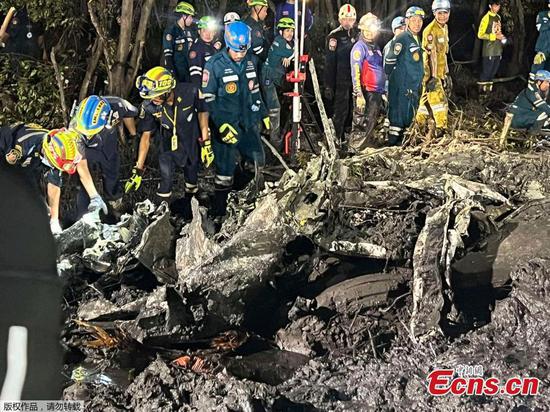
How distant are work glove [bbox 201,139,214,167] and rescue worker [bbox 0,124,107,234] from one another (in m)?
0.95

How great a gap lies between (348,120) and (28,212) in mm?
4134

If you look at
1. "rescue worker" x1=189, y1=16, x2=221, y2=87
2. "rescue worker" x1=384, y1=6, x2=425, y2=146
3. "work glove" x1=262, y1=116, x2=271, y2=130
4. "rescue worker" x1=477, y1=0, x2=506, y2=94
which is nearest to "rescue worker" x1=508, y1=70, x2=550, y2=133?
"rescue worker" x1=477, y1=0, x2=506, y2=94

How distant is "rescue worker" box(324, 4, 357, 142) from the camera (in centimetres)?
543

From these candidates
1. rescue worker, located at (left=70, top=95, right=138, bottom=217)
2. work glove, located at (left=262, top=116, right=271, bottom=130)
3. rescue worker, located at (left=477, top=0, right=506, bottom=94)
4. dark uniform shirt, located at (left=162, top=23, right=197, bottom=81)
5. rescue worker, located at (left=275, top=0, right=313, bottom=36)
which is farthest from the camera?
rescue worker, located at (left=477, top=0, right=506, bottom=94)

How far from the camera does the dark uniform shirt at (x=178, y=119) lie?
13.8 ft

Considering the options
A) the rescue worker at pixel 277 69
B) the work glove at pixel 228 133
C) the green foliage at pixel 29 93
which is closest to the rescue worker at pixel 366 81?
the rescue worker at pixel 277 69

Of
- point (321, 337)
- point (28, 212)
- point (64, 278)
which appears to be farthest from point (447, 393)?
point (64, 278)

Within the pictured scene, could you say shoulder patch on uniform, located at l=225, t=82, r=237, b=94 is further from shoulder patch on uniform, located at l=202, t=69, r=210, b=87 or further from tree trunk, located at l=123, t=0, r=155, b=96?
tree trunk, located at l=123, t=0, r=155, b=96

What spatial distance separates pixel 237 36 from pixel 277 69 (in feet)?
2.25

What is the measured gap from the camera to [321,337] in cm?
338

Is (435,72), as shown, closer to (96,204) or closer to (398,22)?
A: (398,22)

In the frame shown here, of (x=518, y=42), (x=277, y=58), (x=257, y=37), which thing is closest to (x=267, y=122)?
(x=277, y=58)

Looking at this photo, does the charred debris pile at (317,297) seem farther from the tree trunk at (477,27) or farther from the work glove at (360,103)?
the tree trunk at (477,27)

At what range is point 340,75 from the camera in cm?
551
